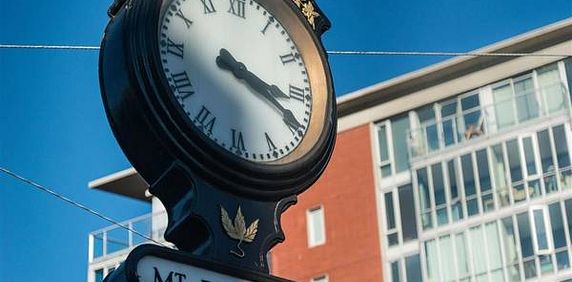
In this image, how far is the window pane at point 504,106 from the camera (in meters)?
39.1

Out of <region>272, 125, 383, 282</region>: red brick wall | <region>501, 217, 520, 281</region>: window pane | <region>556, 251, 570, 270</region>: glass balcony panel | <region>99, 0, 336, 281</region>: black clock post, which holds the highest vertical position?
<region>272, 125, 383, 282</region>: red brick wall

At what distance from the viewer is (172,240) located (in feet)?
16.1

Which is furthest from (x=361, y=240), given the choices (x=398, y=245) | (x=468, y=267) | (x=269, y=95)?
(x=269, y=95)

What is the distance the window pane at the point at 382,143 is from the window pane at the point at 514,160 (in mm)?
4491

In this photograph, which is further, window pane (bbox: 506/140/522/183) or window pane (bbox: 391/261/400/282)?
window pane (bbox: 391/261/400/282)

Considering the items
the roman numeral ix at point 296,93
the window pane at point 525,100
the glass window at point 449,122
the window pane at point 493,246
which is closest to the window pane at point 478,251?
the window pane at point 493,246

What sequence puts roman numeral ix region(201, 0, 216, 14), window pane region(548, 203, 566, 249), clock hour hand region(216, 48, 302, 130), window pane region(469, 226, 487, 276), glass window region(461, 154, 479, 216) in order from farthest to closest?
glass window region(461, 154, 479, 216) < window pane region(469, 226, 487, 276) < window pane region(548, 203, 566, 249) < roman numeral ix region(201, 0, 216, 14) < clock hour hand region(216, 48, 302, 130)

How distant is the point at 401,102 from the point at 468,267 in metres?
6.02

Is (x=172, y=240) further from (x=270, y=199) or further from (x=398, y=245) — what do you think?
(x=398, y=245)

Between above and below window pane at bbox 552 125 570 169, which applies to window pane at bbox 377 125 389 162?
above

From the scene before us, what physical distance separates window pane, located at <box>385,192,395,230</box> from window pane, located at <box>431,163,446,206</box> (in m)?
1.83

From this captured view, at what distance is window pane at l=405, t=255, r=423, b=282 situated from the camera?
38819 mm

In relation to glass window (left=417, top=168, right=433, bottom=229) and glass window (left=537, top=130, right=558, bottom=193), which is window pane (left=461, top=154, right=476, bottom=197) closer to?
glass window (left=417, top=168, right=433, bottom=229)

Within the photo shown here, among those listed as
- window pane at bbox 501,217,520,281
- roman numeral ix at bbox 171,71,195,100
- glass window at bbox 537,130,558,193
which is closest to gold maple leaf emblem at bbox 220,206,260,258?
roman numeral ix at bbox 171,71,195,100
